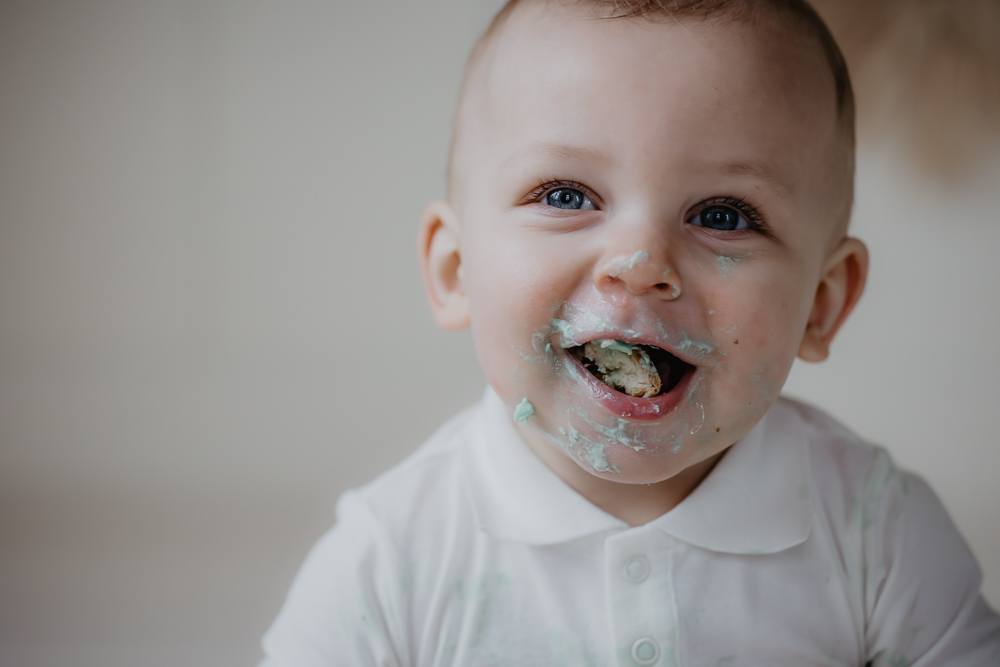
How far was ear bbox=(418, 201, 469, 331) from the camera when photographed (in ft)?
2.12

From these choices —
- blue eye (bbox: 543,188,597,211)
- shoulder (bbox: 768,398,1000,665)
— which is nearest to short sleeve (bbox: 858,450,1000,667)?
shoulder (bbox: 768,398,1000,665)

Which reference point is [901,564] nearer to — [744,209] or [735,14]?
[744,209]

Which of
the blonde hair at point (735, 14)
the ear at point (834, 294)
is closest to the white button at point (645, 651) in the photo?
the ear at point (834, 294)

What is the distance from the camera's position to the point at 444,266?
66cm

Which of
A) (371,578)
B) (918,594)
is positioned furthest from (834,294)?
(371,578)

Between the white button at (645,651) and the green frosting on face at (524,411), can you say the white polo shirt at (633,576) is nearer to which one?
the white button at (645,651)

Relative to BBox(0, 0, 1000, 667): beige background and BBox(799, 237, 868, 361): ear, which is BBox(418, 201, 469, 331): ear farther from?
BBox(0, 0, 1000, 667): beige background

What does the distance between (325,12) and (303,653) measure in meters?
0.85

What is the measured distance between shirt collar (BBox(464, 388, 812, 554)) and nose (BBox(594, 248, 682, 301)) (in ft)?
0.65

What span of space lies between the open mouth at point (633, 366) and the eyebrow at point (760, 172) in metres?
0.13

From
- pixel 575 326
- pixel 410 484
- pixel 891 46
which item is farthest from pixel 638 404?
pixel 891 46

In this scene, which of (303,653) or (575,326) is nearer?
(575,326)

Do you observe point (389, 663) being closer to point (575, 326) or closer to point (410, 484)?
point (410, 484)

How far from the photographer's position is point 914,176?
3.83 feet
